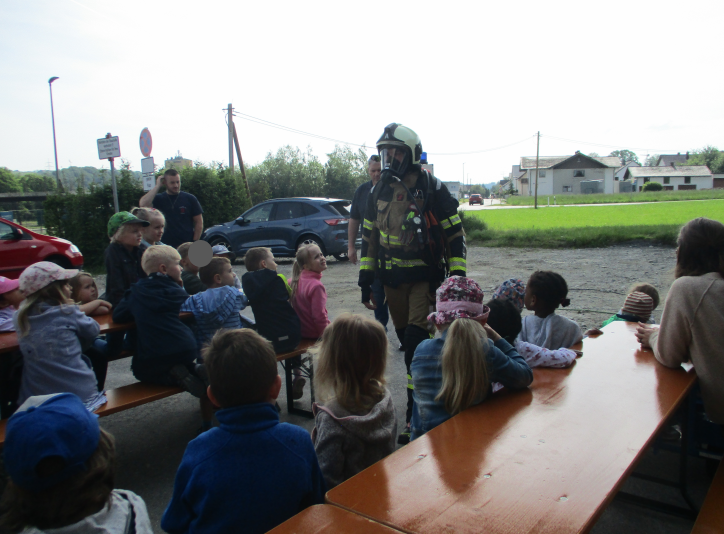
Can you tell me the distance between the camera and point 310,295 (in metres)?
4.36

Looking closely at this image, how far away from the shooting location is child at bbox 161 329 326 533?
63.7 inches

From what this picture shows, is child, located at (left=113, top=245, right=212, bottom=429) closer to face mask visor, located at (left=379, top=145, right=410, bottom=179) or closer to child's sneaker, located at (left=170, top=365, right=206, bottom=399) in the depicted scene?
child's sneaker, located at (left=170, top=365, right=206, bottom=399)

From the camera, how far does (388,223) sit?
3600 millimetres

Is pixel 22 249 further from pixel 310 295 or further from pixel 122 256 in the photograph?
pixel 310 295

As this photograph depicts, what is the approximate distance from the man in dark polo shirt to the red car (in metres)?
5.76

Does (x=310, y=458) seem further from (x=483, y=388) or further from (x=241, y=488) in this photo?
(x=483, y=388)

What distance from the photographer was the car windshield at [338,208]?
43.0ft

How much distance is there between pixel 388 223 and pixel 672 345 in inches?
72.2

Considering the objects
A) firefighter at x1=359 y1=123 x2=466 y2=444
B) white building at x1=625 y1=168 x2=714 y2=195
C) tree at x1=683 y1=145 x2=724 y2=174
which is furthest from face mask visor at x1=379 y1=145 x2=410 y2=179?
tree at x1=683 y1=145 x2=724 y2=174

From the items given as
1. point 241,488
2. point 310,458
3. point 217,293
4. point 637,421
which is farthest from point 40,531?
point 217,293

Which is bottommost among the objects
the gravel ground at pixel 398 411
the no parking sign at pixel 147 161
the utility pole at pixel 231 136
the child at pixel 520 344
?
the gravel ground at pixel 398 411

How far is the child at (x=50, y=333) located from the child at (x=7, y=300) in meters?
0.60

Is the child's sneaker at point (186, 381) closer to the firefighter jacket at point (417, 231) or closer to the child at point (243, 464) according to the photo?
the firefighter jacket at point (417, 231)

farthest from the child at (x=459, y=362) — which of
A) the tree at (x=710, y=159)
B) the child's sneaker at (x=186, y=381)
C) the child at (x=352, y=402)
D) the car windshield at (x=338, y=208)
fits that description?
the tree at (x=710, y=159)
